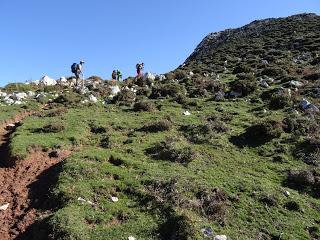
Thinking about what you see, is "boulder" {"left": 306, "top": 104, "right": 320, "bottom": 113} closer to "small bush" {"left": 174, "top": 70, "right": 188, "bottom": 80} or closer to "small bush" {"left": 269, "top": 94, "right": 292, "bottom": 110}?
"small bush" {"left": 269, "top": 94, "right": 292, "bottom": 110}

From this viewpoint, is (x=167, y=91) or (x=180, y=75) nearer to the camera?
(x=167, y=91)

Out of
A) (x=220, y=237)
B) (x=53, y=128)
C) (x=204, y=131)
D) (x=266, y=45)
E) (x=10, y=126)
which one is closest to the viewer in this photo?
(x=220, y=237)

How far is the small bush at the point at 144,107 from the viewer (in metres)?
31.6

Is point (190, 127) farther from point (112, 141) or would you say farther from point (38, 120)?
point (38, 120)

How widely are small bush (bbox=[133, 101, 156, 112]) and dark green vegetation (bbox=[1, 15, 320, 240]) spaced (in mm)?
74

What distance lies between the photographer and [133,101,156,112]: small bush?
3158 centimetres

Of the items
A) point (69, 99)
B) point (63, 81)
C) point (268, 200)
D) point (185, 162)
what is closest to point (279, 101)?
point (185, 162)

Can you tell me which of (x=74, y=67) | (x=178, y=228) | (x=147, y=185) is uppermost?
(x=74, y=67)

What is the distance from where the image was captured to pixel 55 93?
41031 mm

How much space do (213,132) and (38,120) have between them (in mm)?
10713

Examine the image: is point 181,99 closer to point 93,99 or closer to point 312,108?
point 93,99

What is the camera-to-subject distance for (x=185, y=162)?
2097 cm

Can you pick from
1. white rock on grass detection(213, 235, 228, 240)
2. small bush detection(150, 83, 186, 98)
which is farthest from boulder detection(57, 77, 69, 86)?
white rock on grass detection(213, 235, 228, 240)

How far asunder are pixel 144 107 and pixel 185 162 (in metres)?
11.3
